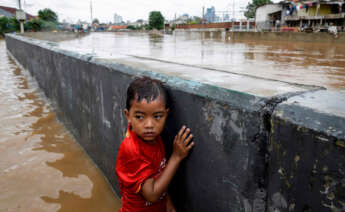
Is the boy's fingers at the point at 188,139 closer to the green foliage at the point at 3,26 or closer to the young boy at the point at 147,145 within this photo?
the young boy at the point at 147,145

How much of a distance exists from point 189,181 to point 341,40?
19.2 meters

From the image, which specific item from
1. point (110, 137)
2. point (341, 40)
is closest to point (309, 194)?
point (110, 137)

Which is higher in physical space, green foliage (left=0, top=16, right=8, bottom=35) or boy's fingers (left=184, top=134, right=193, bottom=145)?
green foliage (left=0, top=16, right=8, bottom=35)

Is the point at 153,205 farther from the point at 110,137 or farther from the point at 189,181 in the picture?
the point at 110,137

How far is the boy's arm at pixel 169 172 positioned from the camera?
1.29m

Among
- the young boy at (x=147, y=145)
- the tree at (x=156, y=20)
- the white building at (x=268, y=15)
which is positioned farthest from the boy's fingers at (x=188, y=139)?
the tree at (x=156, y=20)

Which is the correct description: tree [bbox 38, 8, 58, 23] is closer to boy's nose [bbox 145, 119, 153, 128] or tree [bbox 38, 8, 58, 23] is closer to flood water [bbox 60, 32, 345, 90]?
flood water [bbox 60, 32, 345, 90]

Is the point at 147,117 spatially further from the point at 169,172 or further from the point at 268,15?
the point at 268,15

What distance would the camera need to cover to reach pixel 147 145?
4.58ft

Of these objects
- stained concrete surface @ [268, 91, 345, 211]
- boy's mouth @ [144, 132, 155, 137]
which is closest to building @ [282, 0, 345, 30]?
boy's mouth @ [144, 132, 155, 137]

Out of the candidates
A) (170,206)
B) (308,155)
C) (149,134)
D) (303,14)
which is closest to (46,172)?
(170,206)

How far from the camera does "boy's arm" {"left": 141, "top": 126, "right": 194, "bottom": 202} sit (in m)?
1.29

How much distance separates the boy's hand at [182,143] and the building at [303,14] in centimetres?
3357

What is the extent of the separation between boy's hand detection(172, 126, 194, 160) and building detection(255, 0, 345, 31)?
33.6 meters
